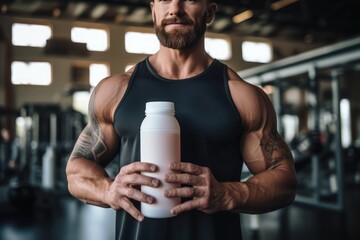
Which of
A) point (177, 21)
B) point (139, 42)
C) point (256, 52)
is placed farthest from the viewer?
point (256, 52)

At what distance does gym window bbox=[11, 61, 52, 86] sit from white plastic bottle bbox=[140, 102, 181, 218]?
9.06 m

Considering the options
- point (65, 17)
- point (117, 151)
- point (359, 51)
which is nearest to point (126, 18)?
point (65, 17)

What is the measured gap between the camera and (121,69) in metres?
9.70

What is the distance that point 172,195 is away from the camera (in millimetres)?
644

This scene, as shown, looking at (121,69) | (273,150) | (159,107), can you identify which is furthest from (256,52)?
(159,107)

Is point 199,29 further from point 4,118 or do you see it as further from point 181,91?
point 4,118

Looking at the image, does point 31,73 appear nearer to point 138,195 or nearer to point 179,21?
point 179,21

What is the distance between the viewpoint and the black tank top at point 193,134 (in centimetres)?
80

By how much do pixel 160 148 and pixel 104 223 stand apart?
279 centimetres

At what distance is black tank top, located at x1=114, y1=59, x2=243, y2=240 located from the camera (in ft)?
2.64

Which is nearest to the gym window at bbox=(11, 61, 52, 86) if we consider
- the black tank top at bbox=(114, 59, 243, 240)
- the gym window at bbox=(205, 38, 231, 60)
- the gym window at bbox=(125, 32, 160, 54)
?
the gym window at bbox=(125, 32, 160, 54)

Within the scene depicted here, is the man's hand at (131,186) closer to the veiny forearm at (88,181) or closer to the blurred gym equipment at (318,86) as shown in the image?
the veiny forearm at (88,181)

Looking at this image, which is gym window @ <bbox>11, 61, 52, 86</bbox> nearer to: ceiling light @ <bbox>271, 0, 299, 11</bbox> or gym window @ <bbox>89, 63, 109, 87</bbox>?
gym window @ <bbox>89, 63, 109, 87</bbox>

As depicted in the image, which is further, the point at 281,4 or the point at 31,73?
the point at 31,73
